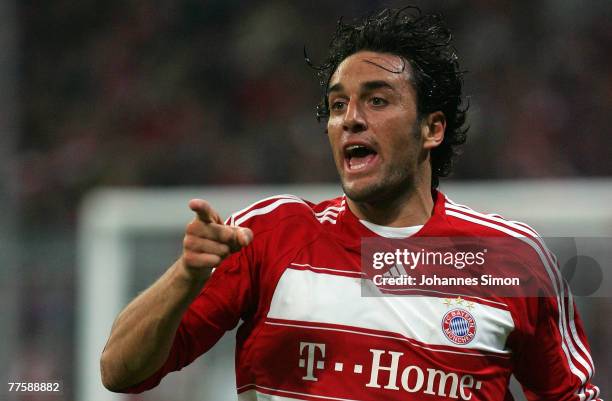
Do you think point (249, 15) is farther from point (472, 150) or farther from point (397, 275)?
point (397, 275)

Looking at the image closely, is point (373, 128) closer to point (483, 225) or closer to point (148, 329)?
point (483, 225)

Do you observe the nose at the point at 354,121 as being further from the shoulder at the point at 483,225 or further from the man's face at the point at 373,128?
the shoulder at the point at 483,225

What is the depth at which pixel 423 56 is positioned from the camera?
3.00 m

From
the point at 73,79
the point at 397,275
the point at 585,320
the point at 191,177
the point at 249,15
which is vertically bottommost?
the point at 585,320

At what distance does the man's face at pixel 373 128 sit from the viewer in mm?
2697

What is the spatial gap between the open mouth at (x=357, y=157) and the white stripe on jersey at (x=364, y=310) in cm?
35

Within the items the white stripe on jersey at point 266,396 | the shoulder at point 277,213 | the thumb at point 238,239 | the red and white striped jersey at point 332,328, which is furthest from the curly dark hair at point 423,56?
the thumb at point 238,239

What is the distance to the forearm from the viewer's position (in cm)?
216

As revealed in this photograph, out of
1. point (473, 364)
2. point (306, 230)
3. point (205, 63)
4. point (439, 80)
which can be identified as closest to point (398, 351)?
point (473, 364)

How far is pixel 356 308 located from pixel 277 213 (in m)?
0.36

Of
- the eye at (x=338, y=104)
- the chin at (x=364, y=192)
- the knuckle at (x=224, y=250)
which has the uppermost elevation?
the eye at (x=338, y=104)

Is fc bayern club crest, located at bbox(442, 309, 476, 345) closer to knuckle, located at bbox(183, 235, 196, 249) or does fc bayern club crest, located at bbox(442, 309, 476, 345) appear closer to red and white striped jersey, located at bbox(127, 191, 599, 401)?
red and white striped jersey, located at bbox(127, 191, 599, 401)

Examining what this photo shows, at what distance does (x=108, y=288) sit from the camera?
4.98 meters

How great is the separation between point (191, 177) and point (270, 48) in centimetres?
148
